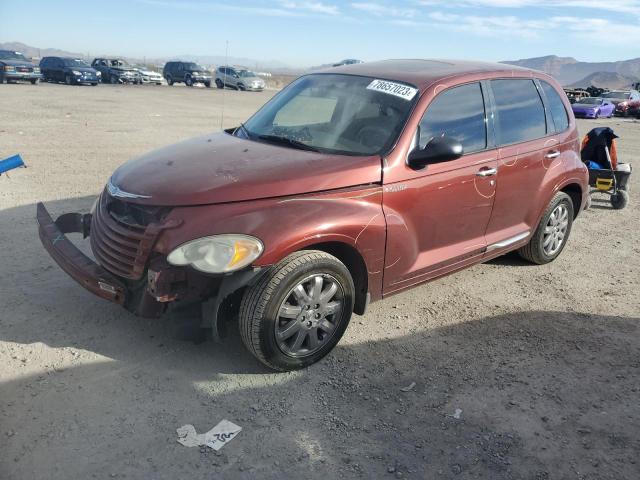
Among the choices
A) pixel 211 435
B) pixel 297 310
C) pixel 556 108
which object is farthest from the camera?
pixel 556 108

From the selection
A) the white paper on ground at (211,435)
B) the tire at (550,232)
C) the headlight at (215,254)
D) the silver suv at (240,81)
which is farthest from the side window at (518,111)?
the silver suv at (240,81)

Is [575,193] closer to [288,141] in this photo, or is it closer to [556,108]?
[556,108]

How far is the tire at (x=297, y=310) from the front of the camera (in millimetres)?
3240

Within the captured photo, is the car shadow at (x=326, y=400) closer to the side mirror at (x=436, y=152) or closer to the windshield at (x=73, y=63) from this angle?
the side mirror at (x=436, y=152)

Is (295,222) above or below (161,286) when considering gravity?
above

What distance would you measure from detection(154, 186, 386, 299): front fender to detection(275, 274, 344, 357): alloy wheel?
10.5 inches

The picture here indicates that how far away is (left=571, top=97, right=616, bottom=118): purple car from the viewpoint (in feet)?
92.4

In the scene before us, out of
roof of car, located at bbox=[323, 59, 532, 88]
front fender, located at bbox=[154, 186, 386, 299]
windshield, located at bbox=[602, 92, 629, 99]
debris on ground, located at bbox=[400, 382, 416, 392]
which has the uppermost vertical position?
windshield, located at bbox=[602, 92, 629, 99]

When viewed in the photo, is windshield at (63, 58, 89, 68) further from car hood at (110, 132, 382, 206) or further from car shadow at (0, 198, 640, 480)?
car hood at (110, 132, 382, 206)

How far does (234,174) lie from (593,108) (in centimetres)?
2948

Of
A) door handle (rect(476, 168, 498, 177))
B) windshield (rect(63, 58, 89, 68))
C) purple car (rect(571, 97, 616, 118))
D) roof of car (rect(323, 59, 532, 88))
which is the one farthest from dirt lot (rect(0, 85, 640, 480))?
windshield (rect(63, 58, 89, 68))

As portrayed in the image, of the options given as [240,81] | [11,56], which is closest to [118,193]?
[11,56]

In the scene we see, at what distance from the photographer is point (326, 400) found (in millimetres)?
3301

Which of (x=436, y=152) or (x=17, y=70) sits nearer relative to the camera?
(x=436, y=152)
